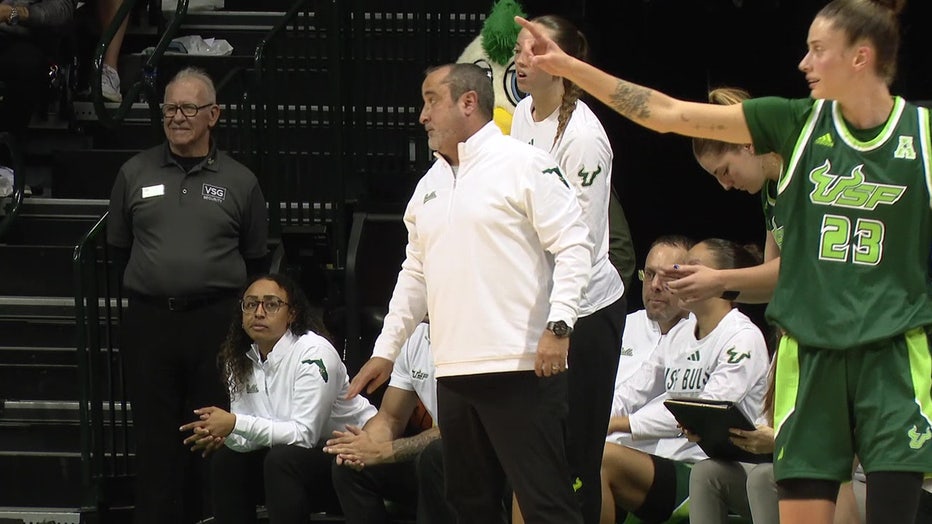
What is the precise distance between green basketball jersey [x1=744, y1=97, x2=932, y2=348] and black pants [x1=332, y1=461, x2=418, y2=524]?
9.29 feet

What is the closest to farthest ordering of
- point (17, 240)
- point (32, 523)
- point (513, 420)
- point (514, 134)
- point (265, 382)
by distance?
point (513, 420) < point (514, 134) < point (265, 382) < point (32, 523) < point (17, 240)

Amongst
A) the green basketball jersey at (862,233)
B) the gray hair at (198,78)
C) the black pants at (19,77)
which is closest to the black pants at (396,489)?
the gray hair at (198,78)

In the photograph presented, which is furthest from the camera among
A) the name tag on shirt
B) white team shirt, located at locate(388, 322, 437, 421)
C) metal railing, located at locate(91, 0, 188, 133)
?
metal railing, located at locate(91, 0, 188, 133)

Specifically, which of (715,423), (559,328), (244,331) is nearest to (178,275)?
(244,331)

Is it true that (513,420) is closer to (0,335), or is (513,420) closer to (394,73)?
(394,73)

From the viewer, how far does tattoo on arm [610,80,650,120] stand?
401 cm

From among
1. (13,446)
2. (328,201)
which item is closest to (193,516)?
(13,446)

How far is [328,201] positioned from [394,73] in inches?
30.4

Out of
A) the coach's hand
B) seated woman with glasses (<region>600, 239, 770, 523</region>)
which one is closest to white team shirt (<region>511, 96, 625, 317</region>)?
the coach's hand

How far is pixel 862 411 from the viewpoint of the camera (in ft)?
12.2

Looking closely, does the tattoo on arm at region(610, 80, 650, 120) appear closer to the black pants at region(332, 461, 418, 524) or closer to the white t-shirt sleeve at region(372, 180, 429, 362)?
the white t-shirt sleeve at region(372, 180, 429, 362)

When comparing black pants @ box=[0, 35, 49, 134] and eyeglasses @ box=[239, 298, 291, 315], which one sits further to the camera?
black pants @ box=[0, 35, 49, 134]

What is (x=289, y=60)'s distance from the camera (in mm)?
8023

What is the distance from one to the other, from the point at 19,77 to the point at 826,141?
600cm
